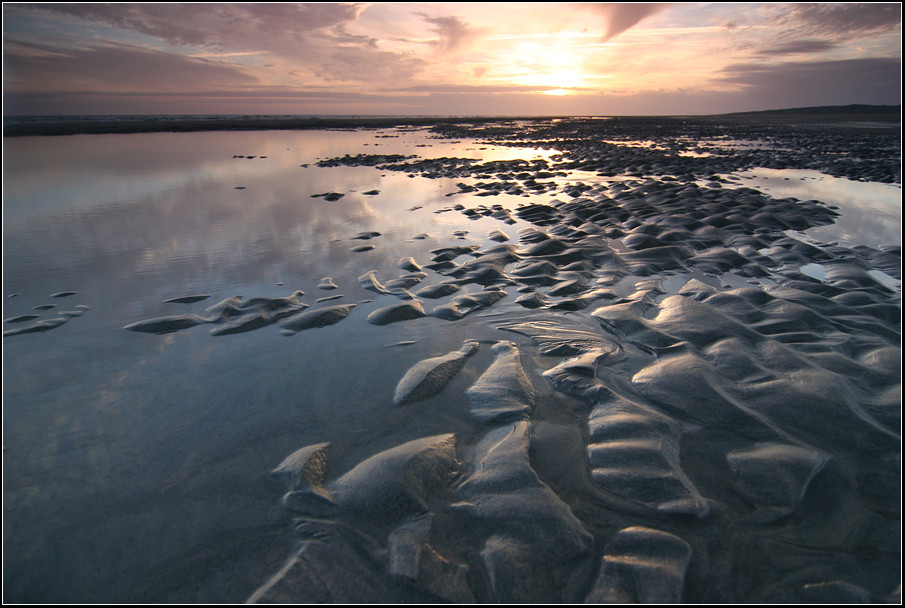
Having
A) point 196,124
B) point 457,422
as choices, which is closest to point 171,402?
point 457,422

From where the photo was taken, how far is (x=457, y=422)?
258 cm

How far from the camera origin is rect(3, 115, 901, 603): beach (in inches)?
66.1

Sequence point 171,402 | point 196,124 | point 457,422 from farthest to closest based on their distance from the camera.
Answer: point 196,124 → point 171,402 → point 457,422

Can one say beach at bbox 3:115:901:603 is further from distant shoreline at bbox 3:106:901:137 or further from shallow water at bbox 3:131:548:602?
distant shoreline at bbox 3:106:901:137

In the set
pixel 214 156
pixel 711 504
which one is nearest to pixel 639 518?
pixel 711 504

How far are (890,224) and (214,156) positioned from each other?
2383 cm

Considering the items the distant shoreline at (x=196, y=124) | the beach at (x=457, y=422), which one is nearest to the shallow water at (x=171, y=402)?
the beach at (x=457, y=422)

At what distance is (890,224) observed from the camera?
7250 millimetres

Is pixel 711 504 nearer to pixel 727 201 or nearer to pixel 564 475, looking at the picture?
pixel 564 475

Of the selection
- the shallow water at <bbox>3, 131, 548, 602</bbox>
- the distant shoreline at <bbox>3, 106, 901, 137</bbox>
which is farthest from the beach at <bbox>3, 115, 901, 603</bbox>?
the distant shoreline at <bbox>3, 106, 901, 137</bbox>

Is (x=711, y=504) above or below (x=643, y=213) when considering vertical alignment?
below

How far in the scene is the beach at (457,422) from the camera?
1.68 meters

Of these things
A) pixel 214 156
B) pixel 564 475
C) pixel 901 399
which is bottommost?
pixel 564 475

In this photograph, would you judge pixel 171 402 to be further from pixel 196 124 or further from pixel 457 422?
pixel 196 124
